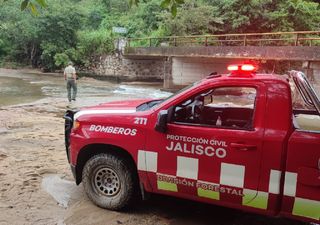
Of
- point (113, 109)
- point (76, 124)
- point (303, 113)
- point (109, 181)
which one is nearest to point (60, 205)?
point (109, 181)

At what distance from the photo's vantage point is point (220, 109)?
4.75m

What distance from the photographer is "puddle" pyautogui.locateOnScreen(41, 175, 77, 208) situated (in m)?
5.04

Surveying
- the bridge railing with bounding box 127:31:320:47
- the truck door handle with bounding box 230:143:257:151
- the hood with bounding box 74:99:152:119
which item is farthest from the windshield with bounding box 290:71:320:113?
the bridge railing with bounding box 127:31:320:47

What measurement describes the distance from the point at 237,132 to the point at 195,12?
2901 centimetres

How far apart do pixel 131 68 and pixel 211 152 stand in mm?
32711

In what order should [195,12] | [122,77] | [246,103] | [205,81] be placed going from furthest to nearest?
[122,77]
[195,12]
[246,103]
[205,81]

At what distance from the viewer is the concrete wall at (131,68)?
3588 centimetres

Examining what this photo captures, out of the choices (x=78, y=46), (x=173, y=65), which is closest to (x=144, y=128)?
(x=173, y=65)

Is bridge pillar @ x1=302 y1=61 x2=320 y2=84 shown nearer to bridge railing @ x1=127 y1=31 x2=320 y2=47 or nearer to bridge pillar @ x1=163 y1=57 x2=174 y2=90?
bridge railing @ x1=127 y1=31 x2=320 y2=47

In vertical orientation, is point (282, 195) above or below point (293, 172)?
below

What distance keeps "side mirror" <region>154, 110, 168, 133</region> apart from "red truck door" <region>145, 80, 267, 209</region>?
3.3 inches

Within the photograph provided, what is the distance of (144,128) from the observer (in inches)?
166

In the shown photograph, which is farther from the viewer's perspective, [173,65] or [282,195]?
[173,65]

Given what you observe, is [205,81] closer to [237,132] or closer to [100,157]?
[237,132]
